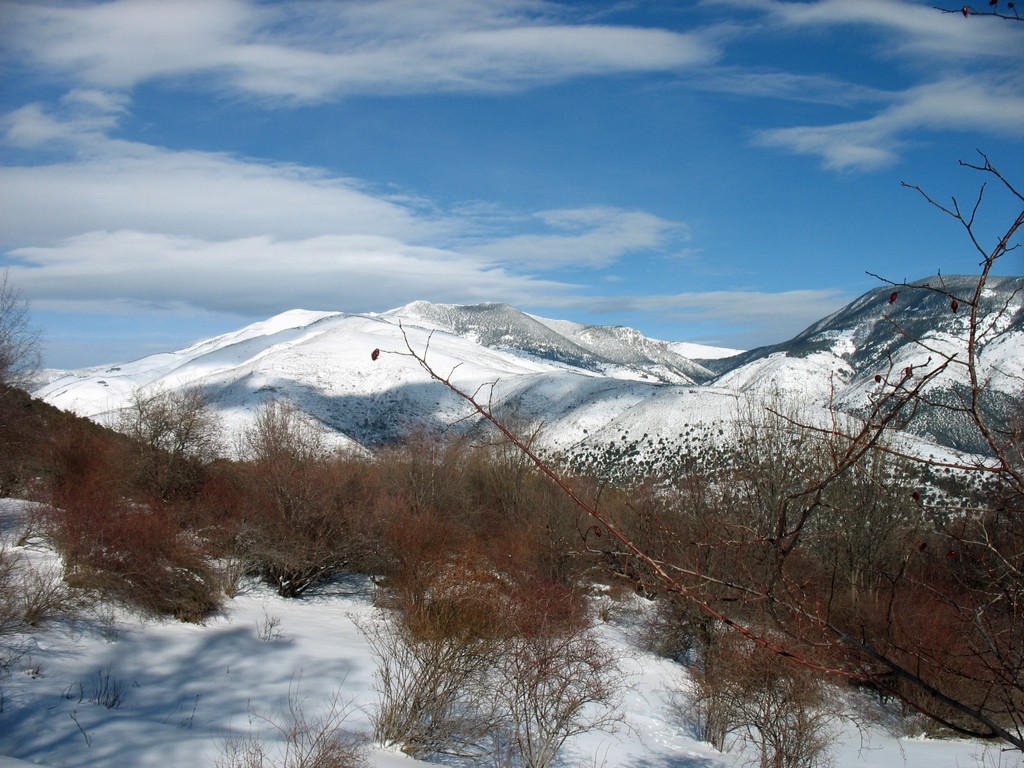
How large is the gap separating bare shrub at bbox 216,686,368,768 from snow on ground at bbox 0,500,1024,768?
0.50ft

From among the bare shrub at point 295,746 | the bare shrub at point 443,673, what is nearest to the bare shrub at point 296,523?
the bare shrub at point 295,746

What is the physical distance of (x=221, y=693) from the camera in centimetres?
1532

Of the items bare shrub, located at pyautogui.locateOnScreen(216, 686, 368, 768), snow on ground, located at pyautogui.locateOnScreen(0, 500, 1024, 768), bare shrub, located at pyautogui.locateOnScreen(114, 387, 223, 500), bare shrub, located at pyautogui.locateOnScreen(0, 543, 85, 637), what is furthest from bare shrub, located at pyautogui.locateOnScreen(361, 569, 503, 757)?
bare shrub, located at pyautogui.locateOnScreen(114, 387, 223, 500)

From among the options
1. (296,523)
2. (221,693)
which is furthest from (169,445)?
(221,693)

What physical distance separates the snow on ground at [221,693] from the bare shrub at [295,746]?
15 centimetres

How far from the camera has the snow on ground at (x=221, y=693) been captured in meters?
10.6

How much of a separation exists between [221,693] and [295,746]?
280 inches

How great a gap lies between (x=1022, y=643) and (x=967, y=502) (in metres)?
0.66

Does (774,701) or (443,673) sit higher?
(443,673)

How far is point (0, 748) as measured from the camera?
32.4 ft

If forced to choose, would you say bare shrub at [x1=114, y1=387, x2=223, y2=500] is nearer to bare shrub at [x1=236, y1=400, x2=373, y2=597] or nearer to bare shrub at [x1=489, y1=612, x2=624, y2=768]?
bare shrub at [x1=236, y1=400, x2=373, y2=597]

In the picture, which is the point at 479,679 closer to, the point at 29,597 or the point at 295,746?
the point at 295,746

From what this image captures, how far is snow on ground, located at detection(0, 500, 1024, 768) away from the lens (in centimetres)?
1059

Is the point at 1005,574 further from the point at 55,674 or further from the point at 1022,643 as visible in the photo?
the point at 55,674
